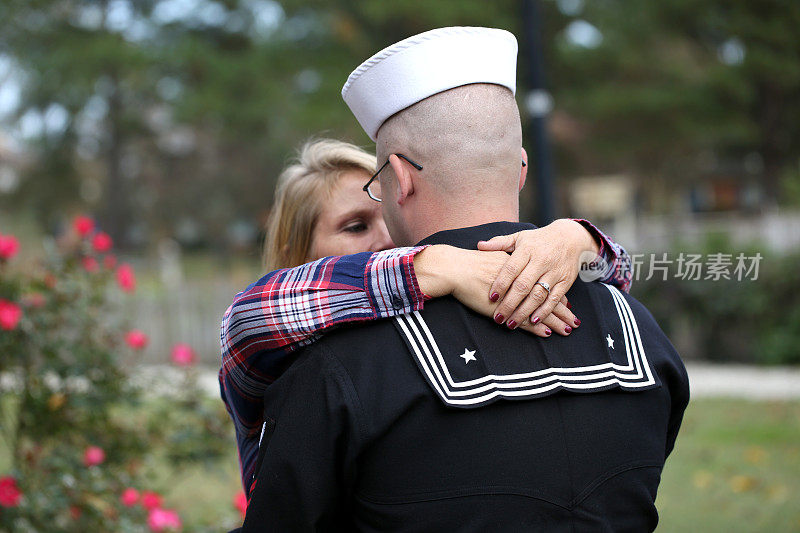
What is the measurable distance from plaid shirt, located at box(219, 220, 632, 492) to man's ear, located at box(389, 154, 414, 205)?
0.41ft

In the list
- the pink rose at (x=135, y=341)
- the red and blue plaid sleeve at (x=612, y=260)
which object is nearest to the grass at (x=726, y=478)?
the pink rose at (x=135, y=341)

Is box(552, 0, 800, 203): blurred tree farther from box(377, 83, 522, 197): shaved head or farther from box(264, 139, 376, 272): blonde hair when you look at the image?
box(377, 83, 522, 197): shaved head

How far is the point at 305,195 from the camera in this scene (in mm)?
2367

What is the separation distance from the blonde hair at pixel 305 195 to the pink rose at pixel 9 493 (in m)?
1.76

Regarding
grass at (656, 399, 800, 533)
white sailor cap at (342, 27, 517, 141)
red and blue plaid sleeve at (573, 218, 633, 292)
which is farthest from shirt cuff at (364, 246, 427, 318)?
grass at (656, 399, 800, 533)

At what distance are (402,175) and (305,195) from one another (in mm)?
793

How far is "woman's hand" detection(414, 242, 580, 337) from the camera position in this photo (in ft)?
5.06

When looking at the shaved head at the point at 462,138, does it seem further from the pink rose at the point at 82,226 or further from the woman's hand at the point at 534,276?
the pink rose at the point at 82,226

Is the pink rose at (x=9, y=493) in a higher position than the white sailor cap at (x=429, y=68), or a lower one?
lower

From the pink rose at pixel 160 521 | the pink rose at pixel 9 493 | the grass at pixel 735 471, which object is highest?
the pink rose at pixel 9 493

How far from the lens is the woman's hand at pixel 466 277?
1541mm

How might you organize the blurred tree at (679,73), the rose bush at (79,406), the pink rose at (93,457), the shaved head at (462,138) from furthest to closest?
the blurred tree at (679,73), the pink rose at (93,457), the rose bush at (79,406), the shaved head at (462,138)

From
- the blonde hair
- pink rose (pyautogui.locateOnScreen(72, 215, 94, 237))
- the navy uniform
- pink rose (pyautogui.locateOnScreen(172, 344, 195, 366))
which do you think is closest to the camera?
the navy uniform

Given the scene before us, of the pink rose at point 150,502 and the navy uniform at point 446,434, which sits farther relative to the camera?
the pink rose at point 150,502
